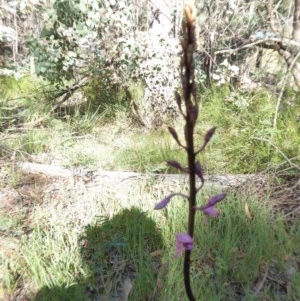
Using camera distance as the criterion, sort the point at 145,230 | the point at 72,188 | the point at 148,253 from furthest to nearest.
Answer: the point at 72,188 < the point at 145,230 < the point at 148,253

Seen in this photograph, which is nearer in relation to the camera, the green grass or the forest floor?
the green grass

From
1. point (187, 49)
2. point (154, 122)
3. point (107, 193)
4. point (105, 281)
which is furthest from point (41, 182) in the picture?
point (187, 49)

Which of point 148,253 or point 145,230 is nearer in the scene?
point 148,253

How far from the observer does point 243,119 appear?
3488 millimetres

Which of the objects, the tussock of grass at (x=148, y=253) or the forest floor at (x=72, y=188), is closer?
the tussock of grass at (x=148, y=253)

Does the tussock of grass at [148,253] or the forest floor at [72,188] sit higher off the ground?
the forest floor at [72,188]

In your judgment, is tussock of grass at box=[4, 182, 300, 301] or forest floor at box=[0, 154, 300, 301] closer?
tussock of grass at box=[4, 182, 300, 301]

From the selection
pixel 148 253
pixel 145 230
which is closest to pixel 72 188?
pixel 145 230

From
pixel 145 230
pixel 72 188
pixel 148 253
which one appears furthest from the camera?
pixel 72 188

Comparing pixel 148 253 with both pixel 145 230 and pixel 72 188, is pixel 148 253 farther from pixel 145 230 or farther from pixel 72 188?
pixel 72 188

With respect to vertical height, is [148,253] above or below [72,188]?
below

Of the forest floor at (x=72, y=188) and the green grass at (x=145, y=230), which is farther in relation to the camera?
the forest floor at (x=72, y=188)

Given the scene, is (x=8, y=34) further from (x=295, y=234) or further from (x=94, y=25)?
(x=295, y=234)

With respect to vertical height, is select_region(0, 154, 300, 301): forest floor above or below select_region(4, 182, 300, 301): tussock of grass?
above
